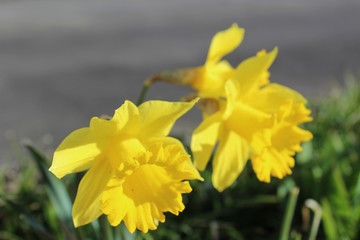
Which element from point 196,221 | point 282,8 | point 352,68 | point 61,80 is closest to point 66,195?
point 196,221

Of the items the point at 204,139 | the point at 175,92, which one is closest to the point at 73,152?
the point at 204,139

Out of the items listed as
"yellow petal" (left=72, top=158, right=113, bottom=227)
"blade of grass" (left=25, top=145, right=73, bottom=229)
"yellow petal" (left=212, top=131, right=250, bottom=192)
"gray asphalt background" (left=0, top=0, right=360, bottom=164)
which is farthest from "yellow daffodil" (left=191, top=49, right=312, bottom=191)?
"gray asphalt background" (left=0, top=0, right=360, bottom=164)

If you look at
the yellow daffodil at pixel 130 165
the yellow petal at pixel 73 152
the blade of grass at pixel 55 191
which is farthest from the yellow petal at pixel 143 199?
the blade of grass at pixel 55 191

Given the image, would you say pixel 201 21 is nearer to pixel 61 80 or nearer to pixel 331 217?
pixel 61 80

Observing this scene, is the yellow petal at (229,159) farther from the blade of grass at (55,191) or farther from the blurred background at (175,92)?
the blade of grass at (55,191)

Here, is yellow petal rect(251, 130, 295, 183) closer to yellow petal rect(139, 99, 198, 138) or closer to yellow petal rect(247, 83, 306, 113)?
yellow petal rect(247, 83, 306, 113)

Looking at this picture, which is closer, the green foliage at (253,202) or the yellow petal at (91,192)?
the yellow petal at (91,192)
